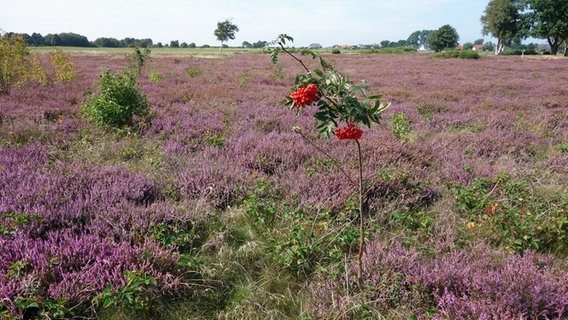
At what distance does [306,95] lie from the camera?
1953 mm

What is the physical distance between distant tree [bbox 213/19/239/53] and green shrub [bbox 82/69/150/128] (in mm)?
77733

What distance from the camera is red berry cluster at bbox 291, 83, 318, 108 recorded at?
195cm

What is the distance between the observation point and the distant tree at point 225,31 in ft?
255

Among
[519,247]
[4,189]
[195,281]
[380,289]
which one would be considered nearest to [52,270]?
[195,281]

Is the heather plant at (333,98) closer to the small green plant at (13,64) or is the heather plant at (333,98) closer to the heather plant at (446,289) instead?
the heather plant at (446,289)

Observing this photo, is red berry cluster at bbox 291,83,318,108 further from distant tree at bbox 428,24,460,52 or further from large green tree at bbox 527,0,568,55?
distant tree at bbox 428,24,460,52

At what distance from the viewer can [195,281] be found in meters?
2.62

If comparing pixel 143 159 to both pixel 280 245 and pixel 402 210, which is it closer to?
pixel 280 245

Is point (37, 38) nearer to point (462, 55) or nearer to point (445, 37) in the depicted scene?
point (445, 37)

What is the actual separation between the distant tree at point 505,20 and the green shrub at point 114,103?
2630 inches

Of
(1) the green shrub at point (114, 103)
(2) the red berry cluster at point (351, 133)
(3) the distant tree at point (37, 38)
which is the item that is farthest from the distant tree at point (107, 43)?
(2) the red berry cluster at point (351, 133)

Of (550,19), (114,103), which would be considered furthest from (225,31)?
(114,103)

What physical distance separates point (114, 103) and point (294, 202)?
15.6ft

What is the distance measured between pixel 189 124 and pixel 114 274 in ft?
16.4
